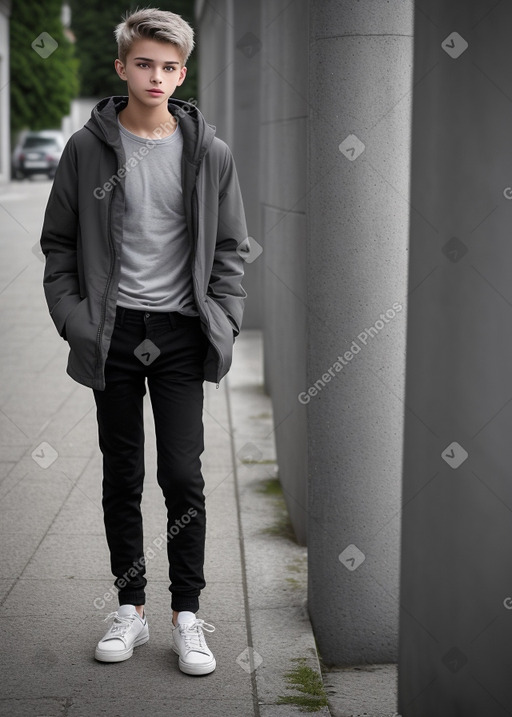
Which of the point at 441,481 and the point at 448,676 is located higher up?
the point at 441,481

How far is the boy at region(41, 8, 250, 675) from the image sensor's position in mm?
3146

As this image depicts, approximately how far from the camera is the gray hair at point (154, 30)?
10.2 ft

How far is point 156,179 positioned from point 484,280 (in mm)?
1219

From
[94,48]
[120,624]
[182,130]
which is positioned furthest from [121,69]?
[94,48]

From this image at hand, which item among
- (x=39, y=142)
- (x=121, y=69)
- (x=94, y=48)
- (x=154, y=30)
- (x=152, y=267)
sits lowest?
(x=39, y=142)

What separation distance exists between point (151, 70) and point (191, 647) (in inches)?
69.3

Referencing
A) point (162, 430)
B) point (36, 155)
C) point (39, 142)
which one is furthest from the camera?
point (39, 142)

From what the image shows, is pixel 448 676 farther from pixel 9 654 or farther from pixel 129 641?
pixel 9 654

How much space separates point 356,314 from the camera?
3467mm

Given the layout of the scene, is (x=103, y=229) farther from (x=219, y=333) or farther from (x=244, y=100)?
(x=244, y=100)

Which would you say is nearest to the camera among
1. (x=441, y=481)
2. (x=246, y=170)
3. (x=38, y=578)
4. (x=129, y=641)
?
(x=441, y=481)

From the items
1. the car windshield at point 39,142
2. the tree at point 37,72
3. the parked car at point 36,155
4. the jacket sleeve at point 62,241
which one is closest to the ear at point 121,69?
the jacket sleeve at point 62,241

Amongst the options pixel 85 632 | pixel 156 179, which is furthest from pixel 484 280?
pixel 85 632

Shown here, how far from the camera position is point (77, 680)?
3.26 metres
